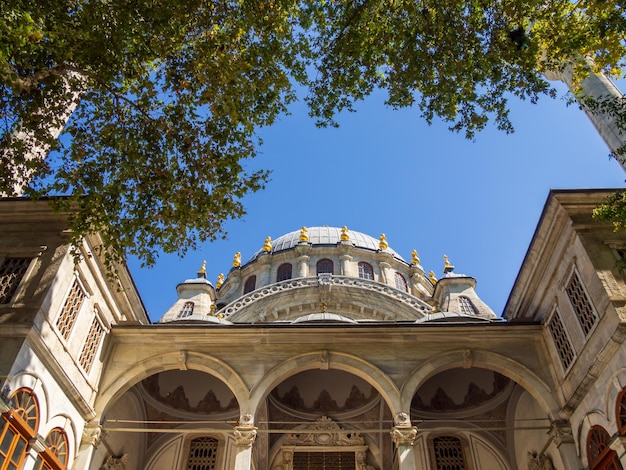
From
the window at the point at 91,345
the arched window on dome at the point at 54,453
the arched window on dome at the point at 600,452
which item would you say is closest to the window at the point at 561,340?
the arched window on dome at the point at 600,452

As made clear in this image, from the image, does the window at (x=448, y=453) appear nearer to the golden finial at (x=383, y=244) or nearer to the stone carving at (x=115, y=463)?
the stone carving at (x=115, y=463)

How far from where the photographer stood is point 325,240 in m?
34.9

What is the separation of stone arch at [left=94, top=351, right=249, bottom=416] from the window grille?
45.7 feet

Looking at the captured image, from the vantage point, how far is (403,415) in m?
12.1

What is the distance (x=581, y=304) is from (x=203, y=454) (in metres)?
11.5

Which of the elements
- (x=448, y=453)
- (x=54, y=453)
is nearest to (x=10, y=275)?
(x=54, y=453)

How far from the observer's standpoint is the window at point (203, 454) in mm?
15633

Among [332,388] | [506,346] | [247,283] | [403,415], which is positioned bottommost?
[403,415]

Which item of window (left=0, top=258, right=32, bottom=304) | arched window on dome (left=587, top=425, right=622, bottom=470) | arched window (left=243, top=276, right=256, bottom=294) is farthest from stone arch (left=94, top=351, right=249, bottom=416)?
arched window (left=243, top=276, right=256, bottom=294)

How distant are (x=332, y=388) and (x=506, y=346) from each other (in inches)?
246

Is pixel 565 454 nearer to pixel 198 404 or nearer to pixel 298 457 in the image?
pixel 298 457

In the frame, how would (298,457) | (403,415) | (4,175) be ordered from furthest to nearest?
(298,457) → (403,415) → (4,175)

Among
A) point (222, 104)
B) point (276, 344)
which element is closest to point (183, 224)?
point (222, 104)

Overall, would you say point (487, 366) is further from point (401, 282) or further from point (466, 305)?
point (401, 282)
